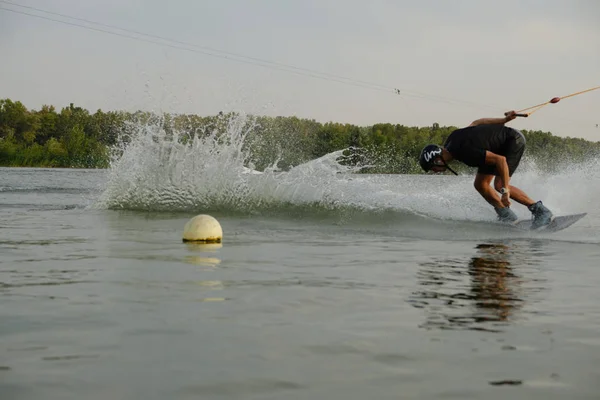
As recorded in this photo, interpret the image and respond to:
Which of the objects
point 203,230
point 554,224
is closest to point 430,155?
point 554,224

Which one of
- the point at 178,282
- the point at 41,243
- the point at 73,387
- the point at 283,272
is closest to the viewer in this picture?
the point at 73,387

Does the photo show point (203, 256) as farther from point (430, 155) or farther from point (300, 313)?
point (430, 155)

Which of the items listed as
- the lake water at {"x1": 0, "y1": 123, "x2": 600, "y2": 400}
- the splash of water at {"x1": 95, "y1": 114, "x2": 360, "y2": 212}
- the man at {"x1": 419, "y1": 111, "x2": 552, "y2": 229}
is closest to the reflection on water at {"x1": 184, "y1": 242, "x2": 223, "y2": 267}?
the lake water at {"x1": 0, "y1": 123, "x2": 600, "y2": 400}

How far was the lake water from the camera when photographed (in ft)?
13.3

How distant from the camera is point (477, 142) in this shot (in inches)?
545

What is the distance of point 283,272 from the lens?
824 centimetres

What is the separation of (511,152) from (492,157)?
51 cm

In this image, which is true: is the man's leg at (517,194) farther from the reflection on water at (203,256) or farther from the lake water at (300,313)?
the reflection on water at (203,256)

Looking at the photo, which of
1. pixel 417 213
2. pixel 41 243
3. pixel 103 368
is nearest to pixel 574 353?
pixel 103 368

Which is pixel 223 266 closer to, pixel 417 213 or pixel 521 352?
pixel 521 352

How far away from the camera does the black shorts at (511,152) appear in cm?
1407

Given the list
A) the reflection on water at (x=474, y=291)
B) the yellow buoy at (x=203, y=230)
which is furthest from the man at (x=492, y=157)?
the yellow buoy at (x=203, y=230)

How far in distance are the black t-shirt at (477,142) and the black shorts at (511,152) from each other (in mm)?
53

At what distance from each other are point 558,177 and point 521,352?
1450cm
